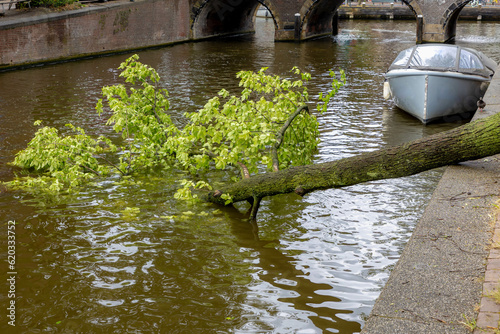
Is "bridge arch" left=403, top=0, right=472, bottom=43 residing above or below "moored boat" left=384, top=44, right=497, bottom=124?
above

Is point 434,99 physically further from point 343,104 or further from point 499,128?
point 499,128

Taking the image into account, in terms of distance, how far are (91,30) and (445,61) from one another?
52.9ft

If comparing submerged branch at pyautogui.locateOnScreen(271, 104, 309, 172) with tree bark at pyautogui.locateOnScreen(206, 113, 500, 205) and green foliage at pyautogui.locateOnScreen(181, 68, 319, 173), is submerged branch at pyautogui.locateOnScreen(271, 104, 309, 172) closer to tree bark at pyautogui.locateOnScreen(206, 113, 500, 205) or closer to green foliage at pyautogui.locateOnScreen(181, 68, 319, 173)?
green foliage at pyautogui.locateOnScreen(181, 68, 319, 173)

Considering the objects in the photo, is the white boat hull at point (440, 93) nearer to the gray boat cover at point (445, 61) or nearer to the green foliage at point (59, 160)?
the gray boat cover at point (445, 61)

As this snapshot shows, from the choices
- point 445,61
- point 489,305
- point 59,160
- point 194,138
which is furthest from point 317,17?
point 489,305

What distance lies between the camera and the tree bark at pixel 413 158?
6078mm

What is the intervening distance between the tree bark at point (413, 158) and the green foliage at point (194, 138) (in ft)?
3.60

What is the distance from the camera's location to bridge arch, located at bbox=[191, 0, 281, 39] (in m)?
31.1

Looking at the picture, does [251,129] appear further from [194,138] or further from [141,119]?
[141,119]

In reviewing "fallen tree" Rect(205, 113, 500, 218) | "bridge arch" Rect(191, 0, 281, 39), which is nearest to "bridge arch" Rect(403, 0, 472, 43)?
"bridge arch" Rect(191, 0, 281, 39)

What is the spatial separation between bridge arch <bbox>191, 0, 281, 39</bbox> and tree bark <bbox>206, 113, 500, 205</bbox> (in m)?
25.7

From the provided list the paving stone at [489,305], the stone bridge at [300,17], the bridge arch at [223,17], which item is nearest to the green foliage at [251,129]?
the paving stone at [489,305]

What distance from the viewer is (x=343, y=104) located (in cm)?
1484

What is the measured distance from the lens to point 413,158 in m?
6.20
